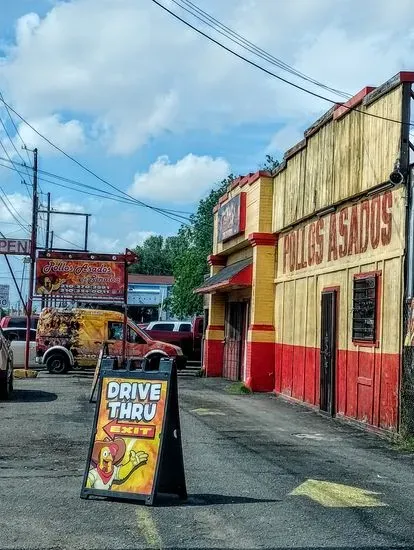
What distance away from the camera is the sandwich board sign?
25.2ft

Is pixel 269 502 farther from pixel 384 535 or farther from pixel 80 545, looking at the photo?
pixel 80 545

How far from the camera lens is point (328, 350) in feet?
53.4

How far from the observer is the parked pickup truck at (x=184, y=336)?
113 feet

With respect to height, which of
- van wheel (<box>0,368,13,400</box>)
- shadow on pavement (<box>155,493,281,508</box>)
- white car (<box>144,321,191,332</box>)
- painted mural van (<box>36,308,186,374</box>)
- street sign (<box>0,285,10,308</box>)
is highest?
street sign (<box>0,285,10,308</box>)

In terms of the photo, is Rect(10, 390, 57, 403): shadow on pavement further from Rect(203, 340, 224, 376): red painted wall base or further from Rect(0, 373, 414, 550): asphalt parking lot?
Rect(203, 340, 224, 376): red painted wall base

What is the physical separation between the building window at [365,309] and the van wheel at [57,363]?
553 inches

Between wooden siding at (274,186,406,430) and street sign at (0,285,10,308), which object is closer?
wooden siding at (274,186,406,430)

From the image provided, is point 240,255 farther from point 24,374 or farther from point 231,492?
point 231,492

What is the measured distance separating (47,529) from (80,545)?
0.55m

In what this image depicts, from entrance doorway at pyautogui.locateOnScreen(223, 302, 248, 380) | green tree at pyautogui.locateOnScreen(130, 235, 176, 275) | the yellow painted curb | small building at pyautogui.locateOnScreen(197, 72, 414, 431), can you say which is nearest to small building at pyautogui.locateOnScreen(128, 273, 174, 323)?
green tree at pyautogui.locateOnScreen(130, 235, 176, 275)

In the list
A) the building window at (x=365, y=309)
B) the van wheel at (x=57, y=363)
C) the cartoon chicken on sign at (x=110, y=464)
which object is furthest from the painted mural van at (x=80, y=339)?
the cartoon chicken on sign at (x=110, y=464)

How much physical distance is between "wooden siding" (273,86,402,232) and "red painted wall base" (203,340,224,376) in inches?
286

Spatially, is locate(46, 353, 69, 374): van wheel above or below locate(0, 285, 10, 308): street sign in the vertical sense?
below

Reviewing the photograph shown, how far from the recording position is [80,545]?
6418 millimetres
